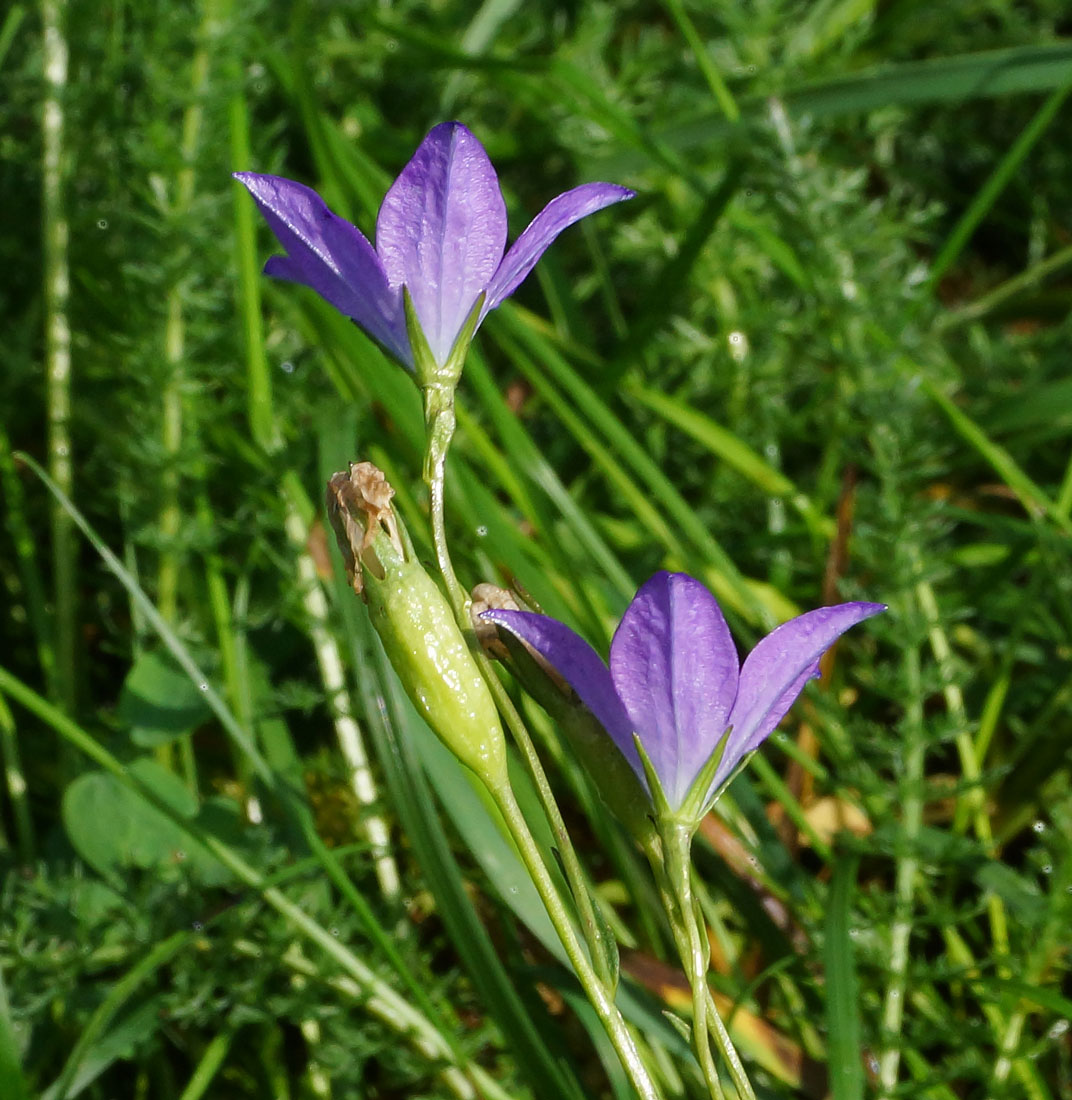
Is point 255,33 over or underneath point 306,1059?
over

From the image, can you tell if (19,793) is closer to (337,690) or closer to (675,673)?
(337,690)

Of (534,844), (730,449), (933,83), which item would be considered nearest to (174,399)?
(730,449)

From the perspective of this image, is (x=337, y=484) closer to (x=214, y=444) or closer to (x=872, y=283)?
(x=214, y=444)

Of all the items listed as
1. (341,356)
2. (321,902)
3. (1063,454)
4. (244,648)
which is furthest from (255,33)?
(1063,454)

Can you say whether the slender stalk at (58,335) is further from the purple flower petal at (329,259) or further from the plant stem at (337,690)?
the purple flower petal at (329,259)

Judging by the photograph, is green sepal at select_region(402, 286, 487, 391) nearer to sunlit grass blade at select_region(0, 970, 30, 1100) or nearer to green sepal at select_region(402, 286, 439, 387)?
green sepal at select_region(402, 286, 439, 387)

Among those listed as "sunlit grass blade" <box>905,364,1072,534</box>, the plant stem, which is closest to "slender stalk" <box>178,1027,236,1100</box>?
the plant stem
